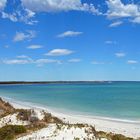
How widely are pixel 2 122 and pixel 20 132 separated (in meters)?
5.58

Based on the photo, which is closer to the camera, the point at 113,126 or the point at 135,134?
the point at 135,134

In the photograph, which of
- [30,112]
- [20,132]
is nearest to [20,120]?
[30,112]

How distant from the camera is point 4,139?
55.2ft

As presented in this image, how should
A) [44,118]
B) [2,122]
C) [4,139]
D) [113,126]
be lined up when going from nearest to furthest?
[4,139] → [2,122] → [44,118] → [113,126]

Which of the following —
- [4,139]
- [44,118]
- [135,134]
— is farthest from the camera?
[135,134]

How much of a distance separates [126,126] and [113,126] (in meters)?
1.27

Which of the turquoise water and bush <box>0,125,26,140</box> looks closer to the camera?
bush <box>0,125,26,140</box>

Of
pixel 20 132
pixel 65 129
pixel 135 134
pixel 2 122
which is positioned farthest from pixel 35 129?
pixel 135 134

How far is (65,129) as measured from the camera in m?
16.5

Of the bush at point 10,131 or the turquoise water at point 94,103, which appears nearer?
the bush at point 10,131

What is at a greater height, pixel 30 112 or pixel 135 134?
pixel 30 112

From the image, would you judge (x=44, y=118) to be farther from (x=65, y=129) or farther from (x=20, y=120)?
(x=65, y=129)

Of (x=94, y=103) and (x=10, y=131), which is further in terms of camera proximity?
(x=94, y=103)

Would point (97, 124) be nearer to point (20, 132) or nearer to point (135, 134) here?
point (135, 134)
